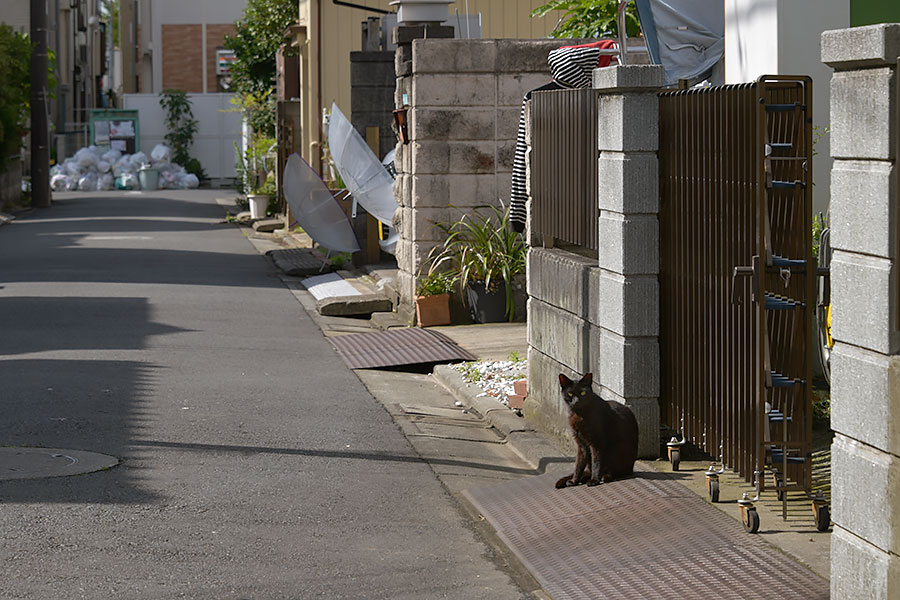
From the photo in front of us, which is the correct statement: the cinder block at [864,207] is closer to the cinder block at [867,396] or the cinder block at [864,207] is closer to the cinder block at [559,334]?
the cinder block at [867,396]

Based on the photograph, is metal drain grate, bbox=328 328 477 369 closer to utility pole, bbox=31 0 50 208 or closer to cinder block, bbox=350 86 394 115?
cinder block, bbox=350 86 394 115

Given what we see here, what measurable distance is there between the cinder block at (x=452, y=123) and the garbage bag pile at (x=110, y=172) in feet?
108

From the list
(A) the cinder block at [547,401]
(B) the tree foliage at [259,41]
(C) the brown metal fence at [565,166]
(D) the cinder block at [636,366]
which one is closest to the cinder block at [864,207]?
(D) the cinder block at [636,366]

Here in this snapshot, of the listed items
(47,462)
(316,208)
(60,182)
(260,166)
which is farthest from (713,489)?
(60,182)

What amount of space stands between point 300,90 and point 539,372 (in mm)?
20766

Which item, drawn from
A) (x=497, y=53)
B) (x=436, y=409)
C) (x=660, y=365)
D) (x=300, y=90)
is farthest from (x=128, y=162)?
(x=660, y=365)

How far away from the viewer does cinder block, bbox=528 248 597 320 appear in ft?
25.1

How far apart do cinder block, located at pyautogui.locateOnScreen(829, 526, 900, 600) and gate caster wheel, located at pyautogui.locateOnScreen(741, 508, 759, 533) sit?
1094 mm

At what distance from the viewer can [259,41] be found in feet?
111

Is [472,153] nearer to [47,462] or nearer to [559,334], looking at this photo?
[559,334]

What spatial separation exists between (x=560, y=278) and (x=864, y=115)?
3.94m

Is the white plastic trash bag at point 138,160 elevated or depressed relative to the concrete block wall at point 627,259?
elevated

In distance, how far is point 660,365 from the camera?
7078mm

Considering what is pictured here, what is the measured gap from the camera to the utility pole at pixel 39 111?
3500cm
